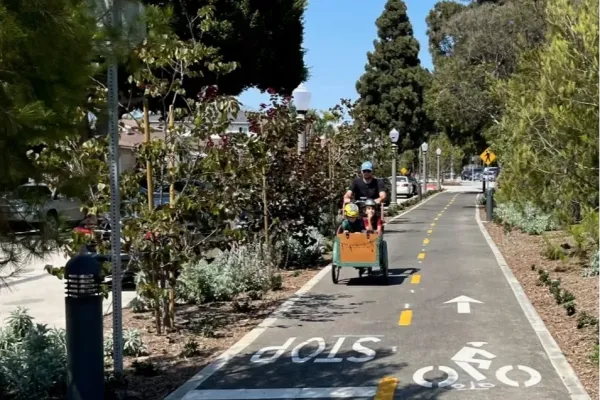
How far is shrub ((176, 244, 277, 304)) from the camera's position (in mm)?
11031

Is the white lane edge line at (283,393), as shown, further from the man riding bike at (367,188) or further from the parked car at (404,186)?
the parked car at (404,186)

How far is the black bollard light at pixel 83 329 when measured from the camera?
5766mm

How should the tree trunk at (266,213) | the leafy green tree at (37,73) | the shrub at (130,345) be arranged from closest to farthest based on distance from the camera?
the leafy green tree at (37,73) → the shrub at (130,345) → the tree trunk at (266,213)

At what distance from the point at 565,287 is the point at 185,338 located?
20.1 ft

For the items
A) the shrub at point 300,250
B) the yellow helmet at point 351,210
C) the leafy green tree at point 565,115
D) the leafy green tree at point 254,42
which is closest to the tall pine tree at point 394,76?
the leafy green tree at point 254,42

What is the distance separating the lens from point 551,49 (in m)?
7.83

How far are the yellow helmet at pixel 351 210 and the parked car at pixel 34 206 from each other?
26.6 feet

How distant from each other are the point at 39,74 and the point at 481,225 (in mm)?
23724

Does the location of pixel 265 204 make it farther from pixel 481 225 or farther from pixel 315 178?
pixel 481 225

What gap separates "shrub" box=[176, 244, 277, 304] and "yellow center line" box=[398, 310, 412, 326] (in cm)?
262

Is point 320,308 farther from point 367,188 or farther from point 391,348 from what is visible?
point 367,188

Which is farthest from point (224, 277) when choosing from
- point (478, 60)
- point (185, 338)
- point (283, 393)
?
point (478, 60)

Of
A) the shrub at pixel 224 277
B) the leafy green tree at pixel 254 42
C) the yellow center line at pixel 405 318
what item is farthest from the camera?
the leafy green tree at pixel 254 42

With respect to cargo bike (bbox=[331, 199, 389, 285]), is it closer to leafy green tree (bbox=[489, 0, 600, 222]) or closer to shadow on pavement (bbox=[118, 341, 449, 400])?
leafy green tree (bbox=[489, 0, 600, 222])
